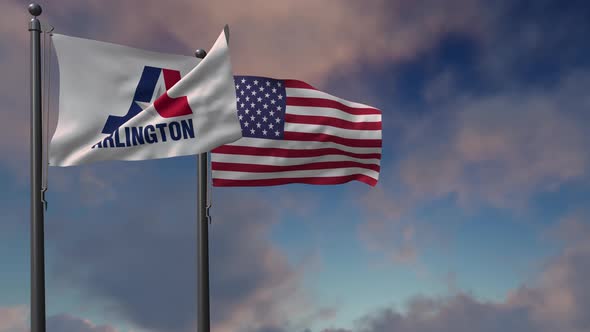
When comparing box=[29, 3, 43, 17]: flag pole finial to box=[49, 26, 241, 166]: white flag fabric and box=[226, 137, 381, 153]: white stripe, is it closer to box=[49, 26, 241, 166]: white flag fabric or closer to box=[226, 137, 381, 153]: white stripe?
box=[49, 26, 241, 166]: white flag fabric

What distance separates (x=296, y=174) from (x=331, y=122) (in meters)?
1.23

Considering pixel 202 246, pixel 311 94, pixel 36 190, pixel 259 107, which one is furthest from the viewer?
pixel 311 94

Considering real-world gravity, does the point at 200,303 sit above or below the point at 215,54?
below

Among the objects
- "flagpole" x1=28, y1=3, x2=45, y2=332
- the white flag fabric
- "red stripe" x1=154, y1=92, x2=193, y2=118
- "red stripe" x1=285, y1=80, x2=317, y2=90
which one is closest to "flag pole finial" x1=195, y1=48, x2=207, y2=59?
the white flag fabric

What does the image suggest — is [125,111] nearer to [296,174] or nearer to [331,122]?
[296,174]

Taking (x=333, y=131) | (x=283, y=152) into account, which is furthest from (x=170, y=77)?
(x=333, y=131)

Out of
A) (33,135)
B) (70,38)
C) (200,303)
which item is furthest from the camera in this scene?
(200,303)

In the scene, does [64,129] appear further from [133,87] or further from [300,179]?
[300,179]

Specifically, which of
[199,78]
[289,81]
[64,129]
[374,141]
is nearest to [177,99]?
[199,78]

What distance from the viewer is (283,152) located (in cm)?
1139

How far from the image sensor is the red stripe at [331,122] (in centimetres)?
1162

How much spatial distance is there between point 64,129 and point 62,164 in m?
0.47

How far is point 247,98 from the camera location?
11.2 m

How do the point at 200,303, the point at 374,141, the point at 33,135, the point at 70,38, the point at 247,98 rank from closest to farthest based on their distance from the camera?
the point at 33,135
the point at 70,38
the point at 200,303
the point at 247,98
the point at 374,141
